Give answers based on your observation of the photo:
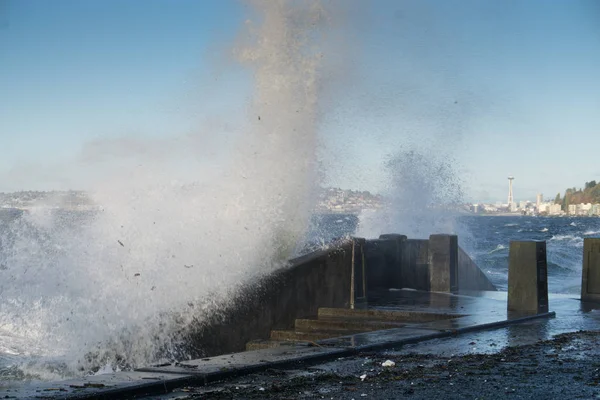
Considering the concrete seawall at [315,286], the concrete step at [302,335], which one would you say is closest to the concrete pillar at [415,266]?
the concrete seawall at [315,286]

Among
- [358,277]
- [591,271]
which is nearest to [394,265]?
[358,277]

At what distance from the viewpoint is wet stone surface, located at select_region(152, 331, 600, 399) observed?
22.1 feet

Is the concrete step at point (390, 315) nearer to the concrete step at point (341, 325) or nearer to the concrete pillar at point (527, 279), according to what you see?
the concrete step at point (341, 325)

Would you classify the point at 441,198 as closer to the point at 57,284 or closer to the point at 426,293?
the point at 426,293

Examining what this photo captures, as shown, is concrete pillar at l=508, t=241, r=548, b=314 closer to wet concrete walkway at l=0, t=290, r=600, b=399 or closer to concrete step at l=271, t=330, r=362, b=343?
wet concrete walkway at l=0, t=290, r=600, b=399

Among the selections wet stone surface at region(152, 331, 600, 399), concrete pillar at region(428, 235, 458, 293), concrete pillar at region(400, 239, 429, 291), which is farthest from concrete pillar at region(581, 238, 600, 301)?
wet stone surface at region(152, 331, 600, 399)

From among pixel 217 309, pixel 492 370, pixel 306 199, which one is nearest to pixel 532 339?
pixel 492 370

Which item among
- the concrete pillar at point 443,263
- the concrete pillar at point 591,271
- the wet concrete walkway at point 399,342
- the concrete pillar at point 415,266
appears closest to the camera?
the wet concrete walkway at point 399,342

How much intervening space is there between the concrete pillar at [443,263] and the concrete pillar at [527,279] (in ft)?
9.79

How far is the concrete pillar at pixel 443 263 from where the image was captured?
16.2 metres

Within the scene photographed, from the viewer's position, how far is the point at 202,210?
15539mm

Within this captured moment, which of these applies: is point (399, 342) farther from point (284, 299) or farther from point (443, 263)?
point (443, 263)

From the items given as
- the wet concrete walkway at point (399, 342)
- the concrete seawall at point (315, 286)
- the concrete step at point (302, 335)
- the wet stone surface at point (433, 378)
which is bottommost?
the concrete step at point (302, 335)

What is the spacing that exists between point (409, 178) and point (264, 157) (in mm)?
16598
